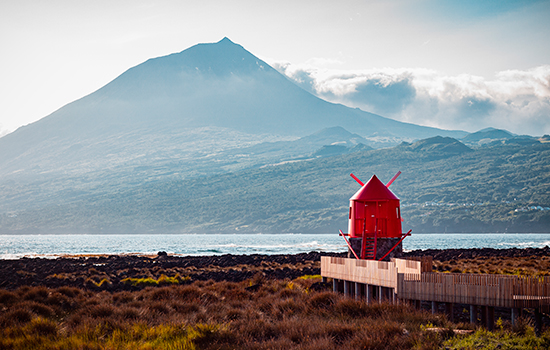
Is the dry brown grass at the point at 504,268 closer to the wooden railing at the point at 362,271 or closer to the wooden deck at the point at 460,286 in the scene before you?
the wooden railing at the point at 362,271

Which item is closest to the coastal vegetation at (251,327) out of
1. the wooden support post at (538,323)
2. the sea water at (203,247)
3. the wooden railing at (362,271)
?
the wooden support post at (538,323)

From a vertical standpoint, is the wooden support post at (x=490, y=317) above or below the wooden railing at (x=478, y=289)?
below

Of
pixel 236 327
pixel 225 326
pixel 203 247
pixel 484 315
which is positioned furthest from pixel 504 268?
pixel 203 247

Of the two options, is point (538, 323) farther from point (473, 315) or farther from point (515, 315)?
point (473, 315)

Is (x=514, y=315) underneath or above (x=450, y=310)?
above

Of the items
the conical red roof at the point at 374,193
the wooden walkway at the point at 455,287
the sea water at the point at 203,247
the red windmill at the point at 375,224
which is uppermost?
the conical red roof at the point at 374,193

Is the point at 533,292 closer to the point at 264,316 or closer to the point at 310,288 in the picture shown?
the point at 264,316

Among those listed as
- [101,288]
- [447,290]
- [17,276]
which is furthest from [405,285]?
[17,276]

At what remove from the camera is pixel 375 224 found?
896 inches

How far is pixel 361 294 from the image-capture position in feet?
66.1

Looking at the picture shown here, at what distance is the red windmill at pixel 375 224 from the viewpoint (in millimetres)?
22578

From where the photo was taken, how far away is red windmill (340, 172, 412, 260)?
74.1 ft

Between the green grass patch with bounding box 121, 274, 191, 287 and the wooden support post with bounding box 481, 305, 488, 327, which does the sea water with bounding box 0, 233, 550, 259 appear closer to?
the green grass patch with bounding box 121, 274, 191, 287

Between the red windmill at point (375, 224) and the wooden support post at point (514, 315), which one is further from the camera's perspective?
the red windmill at point (375, 224)
